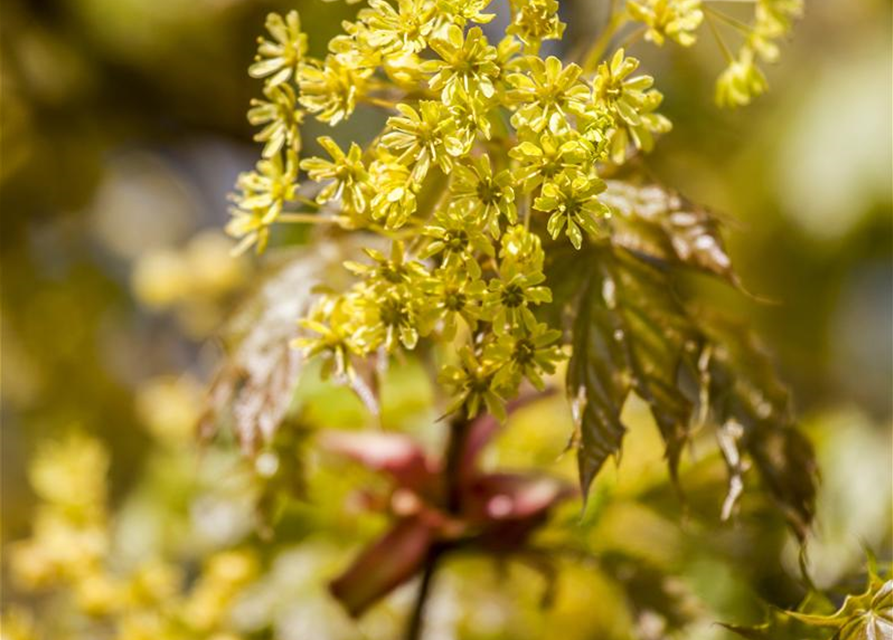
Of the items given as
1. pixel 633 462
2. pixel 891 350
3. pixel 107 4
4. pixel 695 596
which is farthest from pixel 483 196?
pixel 891 350

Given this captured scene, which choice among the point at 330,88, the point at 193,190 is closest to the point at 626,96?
the point at 330,88

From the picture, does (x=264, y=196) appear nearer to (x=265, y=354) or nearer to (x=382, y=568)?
(x=265, y=354)

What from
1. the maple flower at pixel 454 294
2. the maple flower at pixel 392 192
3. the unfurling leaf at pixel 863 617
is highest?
the maple flower at pixel 392 192

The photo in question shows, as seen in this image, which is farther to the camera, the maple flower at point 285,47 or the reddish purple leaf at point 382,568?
the reddish purple leaf at point 382,568

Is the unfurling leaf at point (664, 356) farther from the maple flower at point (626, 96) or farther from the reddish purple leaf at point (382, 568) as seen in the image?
the reddish purple leaf at point (382, 568)

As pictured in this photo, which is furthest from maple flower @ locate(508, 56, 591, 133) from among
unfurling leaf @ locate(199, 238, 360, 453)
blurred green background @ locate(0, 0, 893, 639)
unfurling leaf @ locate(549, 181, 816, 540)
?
blurred green background @ locate(0, 0, 893, 639)

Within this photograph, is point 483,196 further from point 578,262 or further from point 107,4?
point 107,4

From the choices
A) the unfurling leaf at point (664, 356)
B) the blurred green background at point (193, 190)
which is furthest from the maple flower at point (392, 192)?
the blurred green background at point (193, 190)
